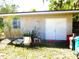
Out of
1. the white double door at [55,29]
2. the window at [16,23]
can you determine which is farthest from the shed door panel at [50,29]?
the window at [16,23]

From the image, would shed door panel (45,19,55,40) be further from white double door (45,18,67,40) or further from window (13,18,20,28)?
window (13,18,20,28)

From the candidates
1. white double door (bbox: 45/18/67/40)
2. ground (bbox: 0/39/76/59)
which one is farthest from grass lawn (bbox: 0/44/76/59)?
white double door (bbox: 45/18/67/40)

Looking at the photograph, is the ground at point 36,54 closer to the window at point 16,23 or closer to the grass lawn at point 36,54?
the grass lawn at point 36,54

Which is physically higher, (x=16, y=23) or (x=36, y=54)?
(x=16, y=23)

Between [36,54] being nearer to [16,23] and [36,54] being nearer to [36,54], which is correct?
[36,54]

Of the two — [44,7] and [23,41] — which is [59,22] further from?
[44,7]

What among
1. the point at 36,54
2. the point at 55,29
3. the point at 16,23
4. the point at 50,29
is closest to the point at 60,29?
the point at 55,29

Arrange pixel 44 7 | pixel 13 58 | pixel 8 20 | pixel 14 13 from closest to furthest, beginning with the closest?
pixel 13 58
pixel 14 13
pixel 8 20
pixel 44 7

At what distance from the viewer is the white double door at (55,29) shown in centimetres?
2111

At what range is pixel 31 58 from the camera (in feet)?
37.9

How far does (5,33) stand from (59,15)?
6.40 meters

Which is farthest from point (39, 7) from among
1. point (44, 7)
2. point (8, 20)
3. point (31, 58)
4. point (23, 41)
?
point (31, 58)

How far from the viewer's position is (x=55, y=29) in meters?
21.3

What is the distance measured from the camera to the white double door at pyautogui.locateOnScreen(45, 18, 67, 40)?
21109 mm
